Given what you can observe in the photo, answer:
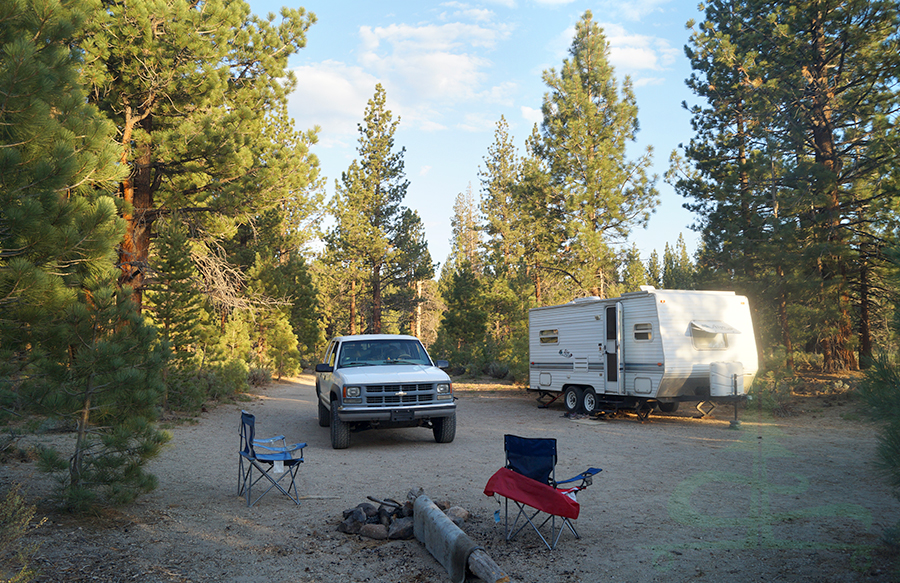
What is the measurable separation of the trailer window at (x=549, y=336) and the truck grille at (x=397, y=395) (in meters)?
6.39

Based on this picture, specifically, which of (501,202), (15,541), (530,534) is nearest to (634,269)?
(501,202)

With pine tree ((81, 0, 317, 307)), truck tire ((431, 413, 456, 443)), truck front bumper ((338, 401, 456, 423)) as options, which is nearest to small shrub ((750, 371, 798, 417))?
truck tire ((431, 413, 456, 443))

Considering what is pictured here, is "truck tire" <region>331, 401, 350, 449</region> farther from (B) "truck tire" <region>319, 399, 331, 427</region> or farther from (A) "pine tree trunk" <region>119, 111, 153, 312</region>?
(A) "pine tree trunk" <region>119, 111, 153, 312</region>

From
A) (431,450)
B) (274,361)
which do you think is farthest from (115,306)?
(274,361)

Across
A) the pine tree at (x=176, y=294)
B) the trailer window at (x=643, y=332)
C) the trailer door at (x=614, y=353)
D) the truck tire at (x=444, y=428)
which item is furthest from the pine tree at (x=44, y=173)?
the trailer door at (x=614, y=353)

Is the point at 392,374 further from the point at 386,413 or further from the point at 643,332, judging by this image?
the point at 643,332

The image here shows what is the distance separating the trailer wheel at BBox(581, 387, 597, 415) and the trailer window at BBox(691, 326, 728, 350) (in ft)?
8.78

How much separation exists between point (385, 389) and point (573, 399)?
6.72 metres

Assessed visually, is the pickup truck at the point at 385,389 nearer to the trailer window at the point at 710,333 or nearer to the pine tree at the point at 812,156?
the trailer window at the point at 710,333

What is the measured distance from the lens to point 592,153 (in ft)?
79.6

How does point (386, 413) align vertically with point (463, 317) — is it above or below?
below

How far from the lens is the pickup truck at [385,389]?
9.01m

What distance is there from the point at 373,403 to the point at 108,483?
14.2 ft

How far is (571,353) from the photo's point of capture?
1417cm
